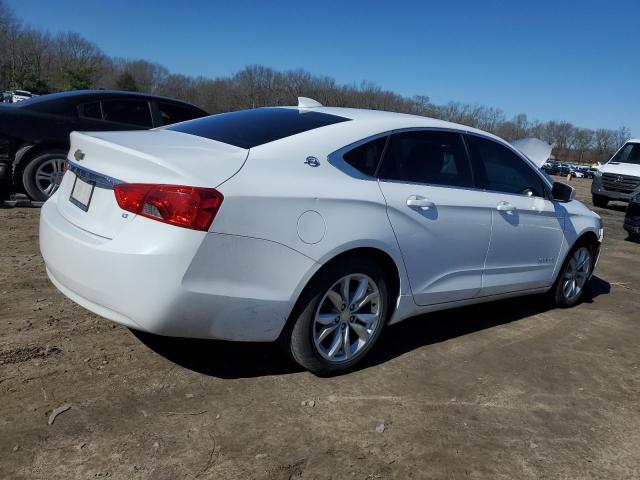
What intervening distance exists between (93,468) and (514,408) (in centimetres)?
230

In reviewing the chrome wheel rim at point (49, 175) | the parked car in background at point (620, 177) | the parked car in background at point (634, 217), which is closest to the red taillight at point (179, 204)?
the chrome wheel rim at point (49, 175)

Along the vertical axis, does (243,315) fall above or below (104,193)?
below

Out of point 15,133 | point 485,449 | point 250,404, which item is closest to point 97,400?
point 250,404

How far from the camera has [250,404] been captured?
302cm

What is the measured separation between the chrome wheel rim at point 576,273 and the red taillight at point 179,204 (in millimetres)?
3849

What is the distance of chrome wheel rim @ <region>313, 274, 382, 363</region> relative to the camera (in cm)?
329

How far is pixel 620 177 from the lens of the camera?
15.5 m

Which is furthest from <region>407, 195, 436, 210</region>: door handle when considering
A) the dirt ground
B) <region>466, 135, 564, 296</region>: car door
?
the dirt ground

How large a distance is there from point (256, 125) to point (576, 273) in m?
3.60

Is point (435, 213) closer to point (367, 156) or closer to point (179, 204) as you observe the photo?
point (367, 156)

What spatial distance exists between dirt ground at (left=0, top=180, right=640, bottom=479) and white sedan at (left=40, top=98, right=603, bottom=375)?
1.25 ft

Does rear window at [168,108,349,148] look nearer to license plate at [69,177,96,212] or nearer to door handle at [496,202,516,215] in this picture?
license plate at [69,177,96,212]

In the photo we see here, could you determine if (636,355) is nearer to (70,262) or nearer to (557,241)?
(557,241)

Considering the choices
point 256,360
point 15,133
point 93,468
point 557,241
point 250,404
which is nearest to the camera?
Result: point 93,468
